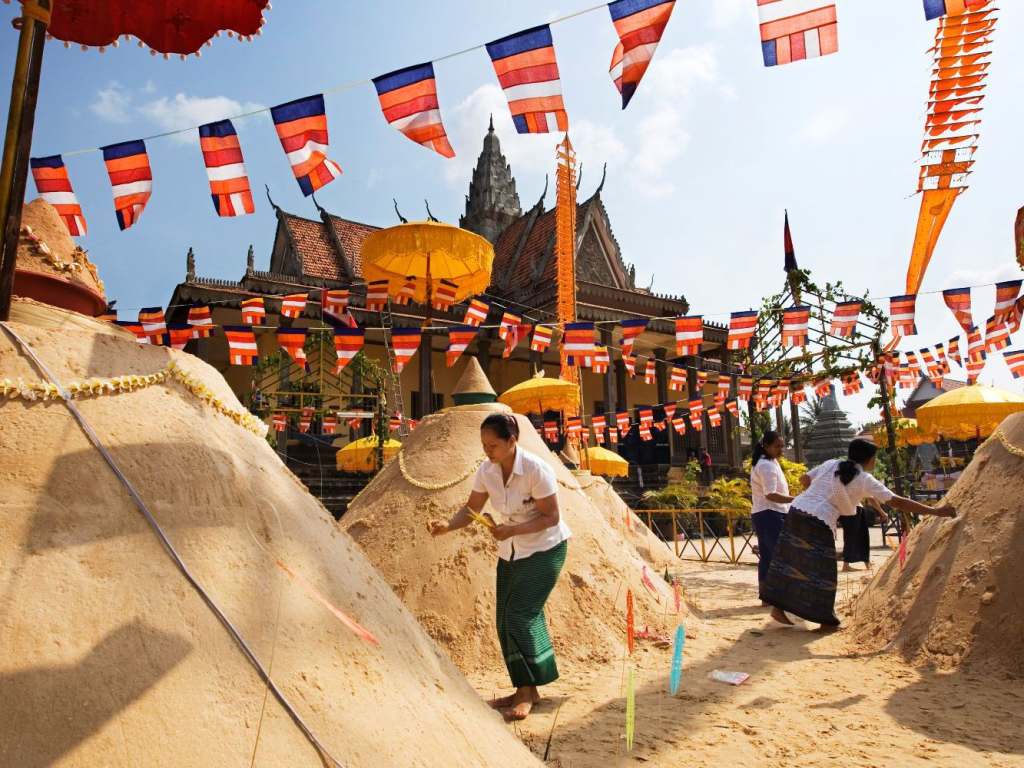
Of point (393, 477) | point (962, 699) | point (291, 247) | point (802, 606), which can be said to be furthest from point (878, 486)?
point (291, 247)

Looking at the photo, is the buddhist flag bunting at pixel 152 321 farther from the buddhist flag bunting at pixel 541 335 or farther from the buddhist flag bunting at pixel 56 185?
the buddhist flag bunting at pixel 541 335

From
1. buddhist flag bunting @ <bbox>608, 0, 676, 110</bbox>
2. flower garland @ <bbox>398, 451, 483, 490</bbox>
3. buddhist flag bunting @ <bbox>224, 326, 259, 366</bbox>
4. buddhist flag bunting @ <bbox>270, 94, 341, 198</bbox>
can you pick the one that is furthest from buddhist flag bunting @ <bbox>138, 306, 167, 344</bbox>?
buddhist flag bunting @ <bbox>608, 0, 676, 110</bbox>

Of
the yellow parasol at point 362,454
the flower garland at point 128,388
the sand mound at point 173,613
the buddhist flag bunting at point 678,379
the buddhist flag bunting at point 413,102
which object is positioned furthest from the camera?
the buddhist flag bunting at point 678,379

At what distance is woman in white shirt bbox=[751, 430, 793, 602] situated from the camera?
5719mm

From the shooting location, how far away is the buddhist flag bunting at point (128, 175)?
5.94 meters

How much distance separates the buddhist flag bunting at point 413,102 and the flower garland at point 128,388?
3292mm

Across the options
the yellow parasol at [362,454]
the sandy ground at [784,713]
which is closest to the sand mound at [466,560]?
the sandy ground at [784,713]

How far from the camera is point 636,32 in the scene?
4500 mm

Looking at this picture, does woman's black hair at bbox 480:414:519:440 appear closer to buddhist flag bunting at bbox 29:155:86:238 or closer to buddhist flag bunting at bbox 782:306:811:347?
buddhist flag bunting at bbox 29:155:86:238

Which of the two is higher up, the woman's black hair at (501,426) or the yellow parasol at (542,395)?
the yellow parasol at (542,395)

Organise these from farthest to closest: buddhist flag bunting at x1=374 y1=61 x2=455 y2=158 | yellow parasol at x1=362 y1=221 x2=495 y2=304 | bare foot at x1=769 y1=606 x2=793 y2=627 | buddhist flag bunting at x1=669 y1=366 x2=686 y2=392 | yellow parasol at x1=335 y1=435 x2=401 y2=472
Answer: buddhist flag bunting at x1=669 y1=366 x2=686 y2=392
yellow parasol at x1=335 y1=435 x2=401 y2=472
yellow parasol at x1=362 y1=221 x2=495 y2=304
bare foot at x1=769 y1=606 x2=793 y2=627
buddhist flag bunting at x1=374 y1=61 x2=455 y2=158

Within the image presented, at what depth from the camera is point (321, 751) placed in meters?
1.51

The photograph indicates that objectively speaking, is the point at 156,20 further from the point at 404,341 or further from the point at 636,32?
the point at 404,341

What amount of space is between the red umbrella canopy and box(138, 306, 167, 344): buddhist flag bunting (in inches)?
262
